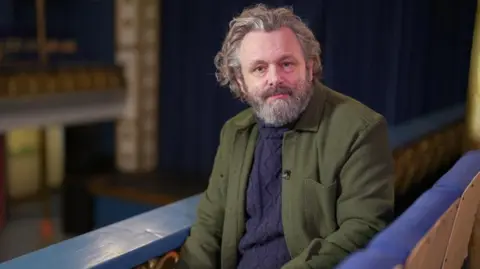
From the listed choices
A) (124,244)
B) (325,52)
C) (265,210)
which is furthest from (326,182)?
(325,52)

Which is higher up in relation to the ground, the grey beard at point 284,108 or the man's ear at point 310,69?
the man's ear at point 310,69

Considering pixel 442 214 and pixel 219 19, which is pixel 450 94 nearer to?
pixel 219 19

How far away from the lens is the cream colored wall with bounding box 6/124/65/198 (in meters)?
6.60

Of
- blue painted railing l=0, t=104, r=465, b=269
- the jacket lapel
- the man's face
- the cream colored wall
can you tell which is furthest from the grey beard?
the cream colored wall

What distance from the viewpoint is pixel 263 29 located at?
1.49 metres

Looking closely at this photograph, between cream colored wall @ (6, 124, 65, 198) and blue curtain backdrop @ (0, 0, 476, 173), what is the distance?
494 mm

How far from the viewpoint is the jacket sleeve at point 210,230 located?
66.1 inches

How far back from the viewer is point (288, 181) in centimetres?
151

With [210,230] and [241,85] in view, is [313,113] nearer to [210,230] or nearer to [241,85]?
[241,85]

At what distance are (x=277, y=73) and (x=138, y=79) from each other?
5125 millimetres

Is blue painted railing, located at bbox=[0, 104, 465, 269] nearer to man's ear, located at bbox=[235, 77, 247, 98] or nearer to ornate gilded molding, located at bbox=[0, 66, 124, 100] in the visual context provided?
man's ear, located at bbox=[235, 77, 247, 98]

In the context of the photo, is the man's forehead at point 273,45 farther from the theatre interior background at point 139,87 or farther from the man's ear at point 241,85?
the theatre interior background at point 139,87

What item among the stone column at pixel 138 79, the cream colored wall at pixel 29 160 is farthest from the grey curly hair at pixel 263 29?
the cream colored wall at pixel 29 160

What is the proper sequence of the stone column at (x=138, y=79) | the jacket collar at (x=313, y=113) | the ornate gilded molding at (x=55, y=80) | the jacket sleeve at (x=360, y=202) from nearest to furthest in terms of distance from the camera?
the jacket sleeve at (x=360, y=202), the jacket collar at (x=313, y=113), the ornate gilded molding at (x=55, y=80), the stone column at (x=138, y=79)
